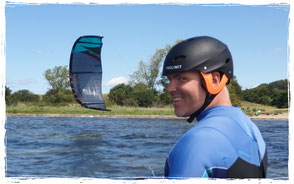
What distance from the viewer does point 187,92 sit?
182 centimetres

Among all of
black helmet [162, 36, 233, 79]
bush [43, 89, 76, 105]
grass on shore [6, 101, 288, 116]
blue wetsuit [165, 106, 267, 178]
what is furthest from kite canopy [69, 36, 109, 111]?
bush [43, 89, 76, 105]

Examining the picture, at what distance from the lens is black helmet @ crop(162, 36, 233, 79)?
185 cm

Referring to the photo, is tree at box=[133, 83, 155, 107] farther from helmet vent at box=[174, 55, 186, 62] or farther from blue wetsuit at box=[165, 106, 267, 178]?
blue wetsuit at box=[165, 106, 267, 178]

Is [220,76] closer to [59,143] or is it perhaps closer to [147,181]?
[147,181]

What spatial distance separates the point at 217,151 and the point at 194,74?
57 centimetres

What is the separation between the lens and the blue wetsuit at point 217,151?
1.42m

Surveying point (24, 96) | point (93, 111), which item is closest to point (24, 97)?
point (24, 96)

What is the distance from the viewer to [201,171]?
1415mm

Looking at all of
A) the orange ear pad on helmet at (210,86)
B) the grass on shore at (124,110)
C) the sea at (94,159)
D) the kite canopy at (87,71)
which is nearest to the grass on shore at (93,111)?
the grass on shore at (124,110)

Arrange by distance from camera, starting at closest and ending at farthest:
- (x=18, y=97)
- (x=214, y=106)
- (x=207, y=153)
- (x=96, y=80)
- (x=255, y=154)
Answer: (x=207, y=153) < (x=255, y=154) < (x=214, y=106) < (x=96, y=80) < (x=18, y=97)

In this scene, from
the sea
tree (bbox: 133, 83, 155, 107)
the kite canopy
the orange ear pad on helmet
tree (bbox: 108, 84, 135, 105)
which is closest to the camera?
the orange ear pad on helmet

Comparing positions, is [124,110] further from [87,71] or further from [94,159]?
[94,159]
